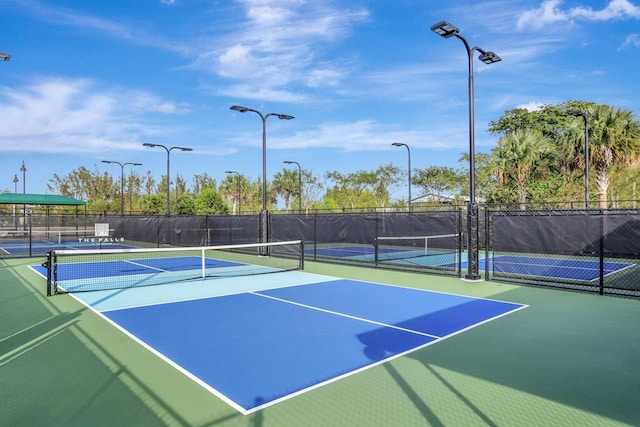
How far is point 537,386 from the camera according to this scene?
463 centimetres

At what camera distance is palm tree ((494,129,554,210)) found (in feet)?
95.4

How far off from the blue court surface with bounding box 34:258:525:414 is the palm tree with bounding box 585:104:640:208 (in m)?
21.4

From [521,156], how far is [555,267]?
15.9m

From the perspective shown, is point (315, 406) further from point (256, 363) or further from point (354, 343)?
point (354, 343)

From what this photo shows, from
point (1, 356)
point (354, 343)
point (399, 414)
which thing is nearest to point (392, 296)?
point (354, 343)

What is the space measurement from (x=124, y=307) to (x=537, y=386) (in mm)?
7024

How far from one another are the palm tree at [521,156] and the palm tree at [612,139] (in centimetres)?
341

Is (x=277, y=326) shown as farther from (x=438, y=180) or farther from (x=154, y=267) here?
(x=438, y=180)

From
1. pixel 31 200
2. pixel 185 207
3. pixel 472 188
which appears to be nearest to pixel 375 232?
pixel 472 188

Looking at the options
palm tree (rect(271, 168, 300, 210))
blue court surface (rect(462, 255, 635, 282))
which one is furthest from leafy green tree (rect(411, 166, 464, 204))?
blue court surface (rect(462, 255, 635, 282))

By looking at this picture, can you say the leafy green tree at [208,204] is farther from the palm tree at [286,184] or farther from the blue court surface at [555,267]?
the blue court surface at [555,267]

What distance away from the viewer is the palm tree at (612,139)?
2547cm

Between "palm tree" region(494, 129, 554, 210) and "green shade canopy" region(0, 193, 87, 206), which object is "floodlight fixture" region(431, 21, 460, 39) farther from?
"green shade canopy" region(0, 193, 87, 206)

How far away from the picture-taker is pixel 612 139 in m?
25.6
